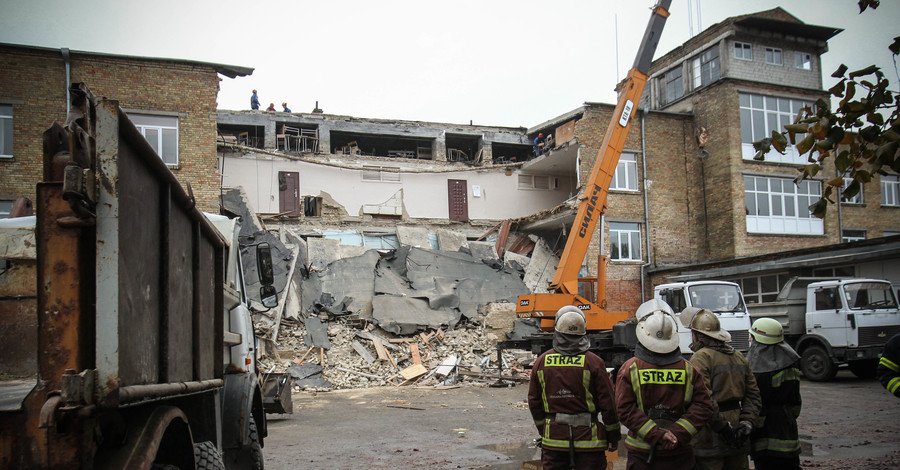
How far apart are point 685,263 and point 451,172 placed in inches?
467

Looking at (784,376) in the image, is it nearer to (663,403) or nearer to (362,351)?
(663,403)

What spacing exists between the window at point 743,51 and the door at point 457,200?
46.6 feet

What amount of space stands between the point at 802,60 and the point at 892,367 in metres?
30.5

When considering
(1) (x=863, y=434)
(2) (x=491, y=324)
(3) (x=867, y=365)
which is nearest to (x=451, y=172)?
(2) (x=491, y=324)

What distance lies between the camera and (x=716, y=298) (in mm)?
15328

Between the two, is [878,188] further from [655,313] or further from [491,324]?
[655,313]

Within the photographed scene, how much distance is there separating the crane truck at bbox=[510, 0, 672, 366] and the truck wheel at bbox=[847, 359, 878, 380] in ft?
18.8

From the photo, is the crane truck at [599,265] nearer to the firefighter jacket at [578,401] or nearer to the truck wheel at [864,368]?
the truck wheel at [864,368]

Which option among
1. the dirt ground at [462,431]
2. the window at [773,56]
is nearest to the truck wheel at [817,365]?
the dirt ground at [462,431]

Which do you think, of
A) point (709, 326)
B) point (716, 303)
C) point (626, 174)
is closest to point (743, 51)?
point (626, 174)

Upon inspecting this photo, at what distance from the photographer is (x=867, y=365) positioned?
15.2 metres

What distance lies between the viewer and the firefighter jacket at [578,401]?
4.41 metres

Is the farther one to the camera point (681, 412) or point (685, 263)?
point (685, 263)

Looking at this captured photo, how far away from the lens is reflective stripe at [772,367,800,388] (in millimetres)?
5020
